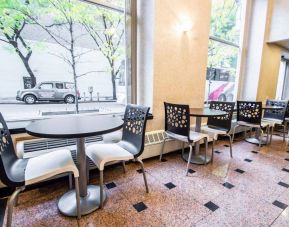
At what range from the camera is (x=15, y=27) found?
188 cm

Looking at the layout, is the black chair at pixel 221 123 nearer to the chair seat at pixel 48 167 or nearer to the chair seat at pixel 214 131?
the chair seat at pixel 214 131

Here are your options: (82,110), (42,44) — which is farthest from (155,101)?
(42,44)

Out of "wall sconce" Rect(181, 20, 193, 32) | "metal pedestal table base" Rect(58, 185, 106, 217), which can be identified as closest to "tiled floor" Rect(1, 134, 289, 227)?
"metal pedestal table base" Rect(58, 185, 106, 217)

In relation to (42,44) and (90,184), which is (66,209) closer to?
(90,184)

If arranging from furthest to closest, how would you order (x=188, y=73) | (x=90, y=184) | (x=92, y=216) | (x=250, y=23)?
(x=250, y=23) < (x=188, y=73) < (x=90, y=184) < (x=92, y=216)

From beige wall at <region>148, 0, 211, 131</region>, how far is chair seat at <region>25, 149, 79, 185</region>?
1.43 meters

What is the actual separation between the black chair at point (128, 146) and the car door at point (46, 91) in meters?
0.90

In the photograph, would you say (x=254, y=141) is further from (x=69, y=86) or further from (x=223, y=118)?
(x=69, y=86)

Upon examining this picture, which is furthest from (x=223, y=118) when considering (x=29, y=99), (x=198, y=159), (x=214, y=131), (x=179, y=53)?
A: (x=29, y=99)

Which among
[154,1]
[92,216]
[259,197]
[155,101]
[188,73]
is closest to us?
[92,216]

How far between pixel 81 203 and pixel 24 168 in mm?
593

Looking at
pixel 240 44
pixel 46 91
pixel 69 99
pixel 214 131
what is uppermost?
pixel 240 44

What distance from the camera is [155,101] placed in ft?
8.52

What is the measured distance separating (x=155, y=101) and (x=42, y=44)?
1612mm
